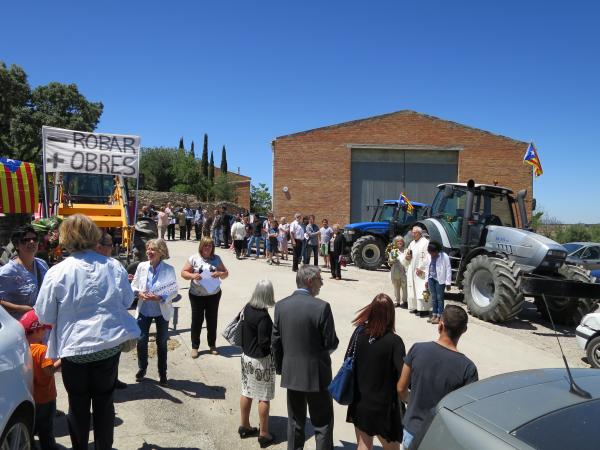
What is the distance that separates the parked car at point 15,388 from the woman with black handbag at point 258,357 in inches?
67.0

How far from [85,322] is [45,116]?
108 feet

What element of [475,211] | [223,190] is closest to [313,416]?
[475,211]

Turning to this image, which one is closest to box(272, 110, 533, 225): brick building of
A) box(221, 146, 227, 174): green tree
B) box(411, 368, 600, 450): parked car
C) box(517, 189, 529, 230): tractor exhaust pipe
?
box(517, 189, 529, 230): tractor exhaust pipe

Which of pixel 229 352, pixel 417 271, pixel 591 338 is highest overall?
pixel 417 271

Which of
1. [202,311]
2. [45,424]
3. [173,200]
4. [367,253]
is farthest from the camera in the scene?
[173,200]

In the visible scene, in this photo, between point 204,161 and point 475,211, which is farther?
point 204,161

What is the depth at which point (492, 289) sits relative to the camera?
9109 millimetres

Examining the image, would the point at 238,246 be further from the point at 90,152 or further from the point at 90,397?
the point at 90,397

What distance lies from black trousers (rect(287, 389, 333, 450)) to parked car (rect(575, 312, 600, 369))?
469 centimetres

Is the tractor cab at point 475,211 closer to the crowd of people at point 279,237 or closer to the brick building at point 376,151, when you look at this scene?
the crowd of people at point 279,237

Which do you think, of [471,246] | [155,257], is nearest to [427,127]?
[471,246]

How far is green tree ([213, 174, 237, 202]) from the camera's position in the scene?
47.4 meters

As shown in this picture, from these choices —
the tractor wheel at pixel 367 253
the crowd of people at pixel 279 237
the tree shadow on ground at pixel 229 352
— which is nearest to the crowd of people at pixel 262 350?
the tree shadow on ground at pixel 229 352

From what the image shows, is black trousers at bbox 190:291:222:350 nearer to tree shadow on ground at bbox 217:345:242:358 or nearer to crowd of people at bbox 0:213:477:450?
tree shadow on ground at bbox 217:345:242:358
